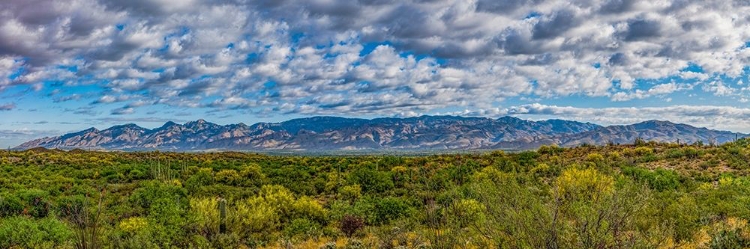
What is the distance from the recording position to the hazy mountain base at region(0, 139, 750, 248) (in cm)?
1018

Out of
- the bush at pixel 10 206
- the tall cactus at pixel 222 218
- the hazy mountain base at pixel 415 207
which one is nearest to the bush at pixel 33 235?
the hazy mountain base at pixel 415 207

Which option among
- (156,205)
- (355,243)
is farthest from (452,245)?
(156,205)

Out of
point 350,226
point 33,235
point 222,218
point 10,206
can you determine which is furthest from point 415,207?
point 10,206

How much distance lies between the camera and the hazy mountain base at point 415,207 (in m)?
10.2

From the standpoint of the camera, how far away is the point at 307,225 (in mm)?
21500

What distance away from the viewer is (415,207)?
Answer: 26.1 meters

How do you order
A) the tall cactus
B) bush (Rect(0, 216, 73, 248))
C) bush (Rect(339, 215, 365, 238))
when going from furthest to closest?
1. bush (Rect(339, 215, 365, 238))
2. the tall cactus
3. bush (Rect(0, 216, 73, 248))

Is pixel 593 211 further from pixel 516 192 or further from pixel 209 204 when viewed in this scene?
pixel 209 204

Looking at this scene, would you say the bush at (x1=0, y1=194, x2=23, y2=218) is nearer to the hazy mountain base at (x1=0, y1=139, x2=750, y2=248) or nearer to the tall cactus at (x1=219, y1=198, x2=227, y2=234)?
the hazy mountain base at (x1=0, y1=139, x2=750, y2=248)

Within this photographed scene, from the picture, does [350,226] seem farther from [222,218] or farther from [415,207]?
[415,207]

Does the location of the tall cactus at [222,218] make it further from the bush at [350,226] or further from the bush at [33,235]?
the bush at [33,235]

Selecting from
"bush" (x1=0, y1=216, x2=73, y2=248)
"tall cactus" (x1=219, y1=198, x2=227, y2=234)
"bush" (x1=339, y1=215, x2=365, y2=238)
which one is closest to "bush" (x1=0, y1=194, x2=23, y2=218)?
"bush" (x1=0, y1=216, x2=73, y2=248)

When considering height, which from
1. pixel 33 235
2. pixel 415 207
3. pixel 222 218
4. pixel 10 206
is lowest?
pixel 415 207

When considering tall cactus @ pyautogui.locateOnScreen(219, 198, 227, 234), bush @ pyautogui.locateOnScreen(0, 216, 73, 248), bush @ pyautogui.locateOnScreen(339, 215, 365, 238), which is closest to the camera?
bush @ pyautogui.locateOnScreen(0, 216, 73, 248)
